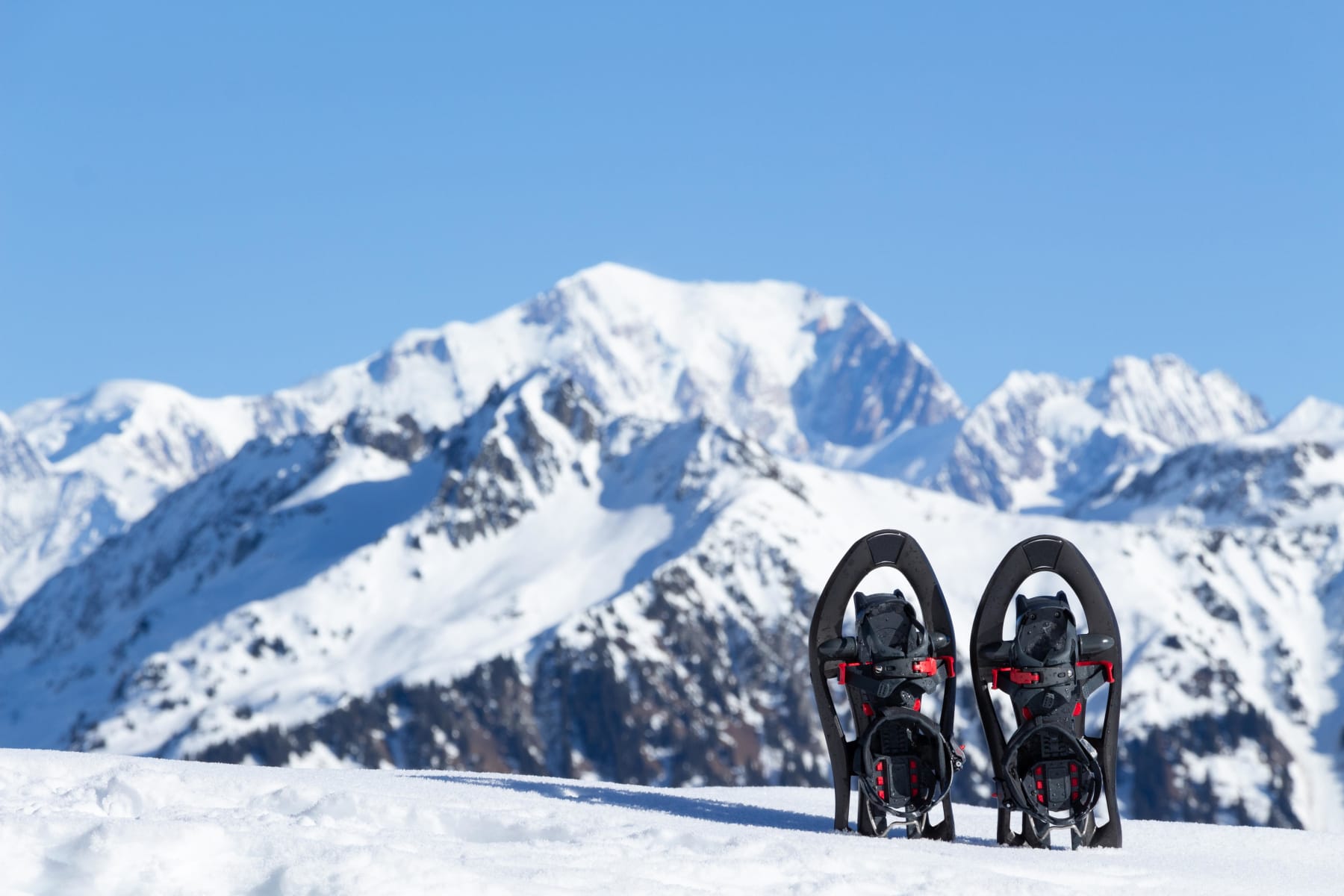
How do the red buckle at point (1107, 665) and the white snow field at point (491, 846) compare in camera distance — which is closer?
the white snow field at point (491, 846)

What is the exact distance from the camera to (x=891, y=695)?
71.7 feet

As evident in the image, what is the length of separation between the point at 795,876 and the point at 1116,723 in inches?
305

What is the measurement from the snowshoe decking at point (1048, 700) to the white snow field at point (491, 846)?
1.85ft

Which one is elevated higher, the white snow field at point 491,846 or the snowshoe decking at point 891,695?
the snowshoe decking at point 891,695

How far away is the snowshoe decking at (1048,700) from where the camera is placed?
21531 millimetres

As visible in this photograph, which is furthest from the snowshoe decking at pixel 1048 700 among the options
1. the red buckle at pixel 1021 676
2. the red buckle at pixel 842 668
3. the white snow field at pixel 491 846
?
the red buckle at pixel 842 668

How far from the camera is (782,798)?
28.1 meters

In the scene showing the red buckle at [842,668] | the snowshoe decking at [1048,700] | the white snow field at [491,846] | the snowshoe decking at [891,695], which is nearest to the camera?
the white snow field at [491,846]

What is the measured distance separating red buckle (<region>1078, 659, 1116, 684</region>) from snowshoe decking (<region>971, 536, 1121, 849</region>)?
Result: 0.04ft

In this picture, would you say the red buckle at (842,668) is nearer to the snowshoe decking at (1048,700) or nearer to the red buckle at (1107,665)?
the snowshoe decking at (1048,700)

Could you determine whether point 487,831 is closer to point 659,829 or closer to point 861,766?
point 659,829

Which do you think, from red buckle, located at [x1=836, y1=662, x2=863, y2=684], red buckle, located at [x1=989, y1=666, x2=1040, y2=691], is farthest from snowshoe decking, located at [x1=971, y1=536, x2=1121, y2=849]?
red buckle, located at [x1=836, y1=662, x2=863, y2=684]

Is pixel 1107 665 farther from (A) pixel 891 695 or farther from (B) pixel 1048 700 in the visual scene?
(A) pixel 891 695

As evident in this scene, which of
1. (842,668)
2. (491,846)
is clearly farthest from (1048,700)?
(491,846)
